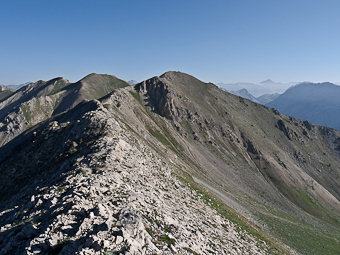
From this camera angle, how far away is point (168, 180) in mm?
36438

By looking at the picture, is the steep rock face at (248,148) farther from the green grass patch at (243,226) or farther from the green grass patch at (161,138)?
the green grass patch at (243,226)

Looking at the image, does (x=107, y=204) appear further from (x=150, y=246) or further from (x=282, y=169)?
(x=282, y=169)

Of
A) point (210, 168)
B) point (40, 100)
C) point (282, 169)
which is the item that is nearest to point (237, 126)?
point (282, 169)

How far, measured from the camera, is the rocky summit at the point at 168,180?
648 inches

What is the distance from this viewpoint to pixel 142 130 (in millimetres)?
90375

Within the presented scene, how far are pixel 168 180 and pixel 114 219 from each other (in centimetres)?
2060

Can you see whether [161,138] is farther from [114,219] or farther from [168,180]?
[114,219]

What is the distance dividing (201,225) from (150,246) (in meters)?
11.8

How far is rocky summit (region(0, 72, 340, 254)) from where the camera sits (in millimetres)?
16469

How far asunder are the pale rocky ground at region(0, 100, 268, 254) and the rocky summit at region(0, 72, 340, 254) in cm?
10

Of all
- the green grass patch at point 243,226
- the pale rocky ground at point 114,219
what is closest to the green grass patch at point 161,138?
the green grass patch at point 243,226

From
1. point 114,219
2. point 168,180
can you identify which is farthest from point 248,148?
point 114,219

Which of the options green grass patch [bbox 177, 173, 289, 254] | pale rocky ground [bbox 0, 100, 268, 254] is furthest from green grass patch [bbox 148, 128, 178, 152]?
pale rocky ground [bbox 0, 100, 268, 254]

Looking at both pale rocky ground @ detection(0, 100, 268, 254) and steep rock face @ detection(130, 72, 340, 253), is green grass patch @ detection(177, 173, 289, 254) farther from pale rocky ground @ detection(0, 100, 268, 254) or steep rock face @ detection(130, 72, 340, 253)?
steep rock face @ detection(130, 72, 340, 253)
